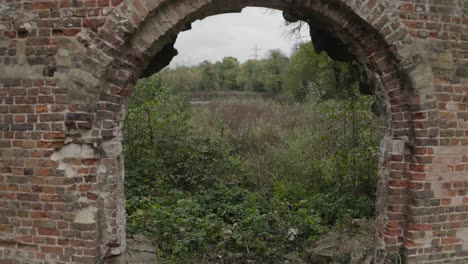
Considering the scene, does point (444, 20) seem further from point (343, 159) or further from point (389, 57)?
point (343, 159)

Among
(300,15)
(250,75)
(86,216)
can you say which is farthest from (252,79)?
(86,216)

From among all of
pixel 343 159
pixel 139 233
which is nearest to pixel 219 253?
pixel 139 233

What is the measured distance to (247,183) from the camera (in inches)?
387

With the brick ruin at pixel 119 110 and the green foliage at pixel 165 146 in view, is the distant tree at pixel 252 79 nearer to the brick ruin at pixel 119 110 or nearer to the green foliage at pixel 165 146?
the green foliage at pixel 165 146

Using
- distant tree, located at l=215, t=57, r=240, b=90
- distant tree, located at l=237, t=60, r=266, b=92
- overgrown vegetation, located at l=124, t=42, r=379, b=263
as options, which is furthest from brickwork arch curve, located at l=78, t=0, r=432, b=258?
distant tree, located at l=237, t=60, r=266, b=92

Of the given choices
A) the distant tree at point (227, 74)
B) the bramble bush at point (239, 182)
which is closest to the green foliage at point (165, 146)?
the bramble bush at point (239, 182)

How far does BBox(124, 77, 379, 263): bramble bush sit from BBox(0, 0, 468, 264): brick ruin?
7.43 ft

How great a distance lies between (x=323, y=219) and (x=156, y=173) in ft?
13.7

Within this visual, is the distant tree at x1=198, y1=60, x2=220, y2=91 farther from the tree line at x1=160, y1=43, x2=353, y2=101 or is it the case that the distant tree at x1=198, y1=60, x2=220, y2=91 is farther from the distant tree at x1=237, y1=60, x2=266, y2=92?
the distant tree at x1=237, y1=60, x2=266, y2=92

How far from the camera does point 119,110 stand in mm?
4027

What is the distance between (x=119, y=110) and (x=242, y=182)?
6.12m

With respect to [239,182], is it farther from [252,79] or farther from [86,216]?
[252,79]

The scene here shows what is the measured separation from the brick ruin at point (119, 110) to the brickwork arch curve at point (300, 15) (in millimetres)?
11

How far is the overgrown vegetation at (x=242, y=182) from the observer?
646cm
